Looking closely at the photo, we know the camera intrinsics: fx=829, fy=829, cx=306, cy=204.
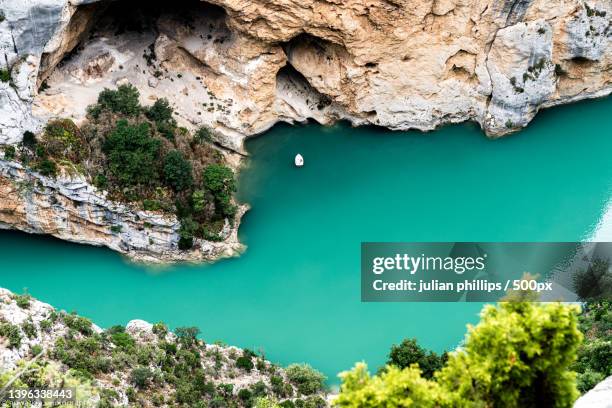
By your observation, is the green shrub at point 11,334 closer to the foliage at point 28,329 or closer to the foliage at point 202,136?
the foliage at point 28,329

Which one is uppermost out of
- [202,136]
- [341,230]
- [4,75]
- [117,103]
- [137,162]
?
[117,103]

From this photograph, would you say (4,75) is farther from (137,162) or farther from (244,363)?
(244,363)

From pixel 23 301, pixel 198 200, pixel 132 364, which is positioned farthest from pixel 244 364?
pixel 198 200

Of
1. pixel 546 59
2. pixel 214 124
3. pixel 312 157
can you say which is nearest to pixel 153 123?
pixel 214 124

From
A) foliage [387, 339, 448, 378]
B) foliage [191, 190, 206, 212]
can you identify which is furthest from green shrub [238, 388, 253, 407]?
foliage [191, 190, 206, 212]

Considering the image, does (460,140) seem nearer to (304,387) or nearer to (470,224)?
(470,224)

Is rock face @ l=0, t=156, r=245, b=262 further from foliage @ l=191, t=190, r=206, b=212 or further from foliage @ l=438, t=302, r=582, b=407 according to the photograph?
foliage @ l=438, t=302, r=582, b=407

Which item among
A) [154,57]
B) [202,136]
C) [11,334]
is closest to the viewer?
[11,334]
